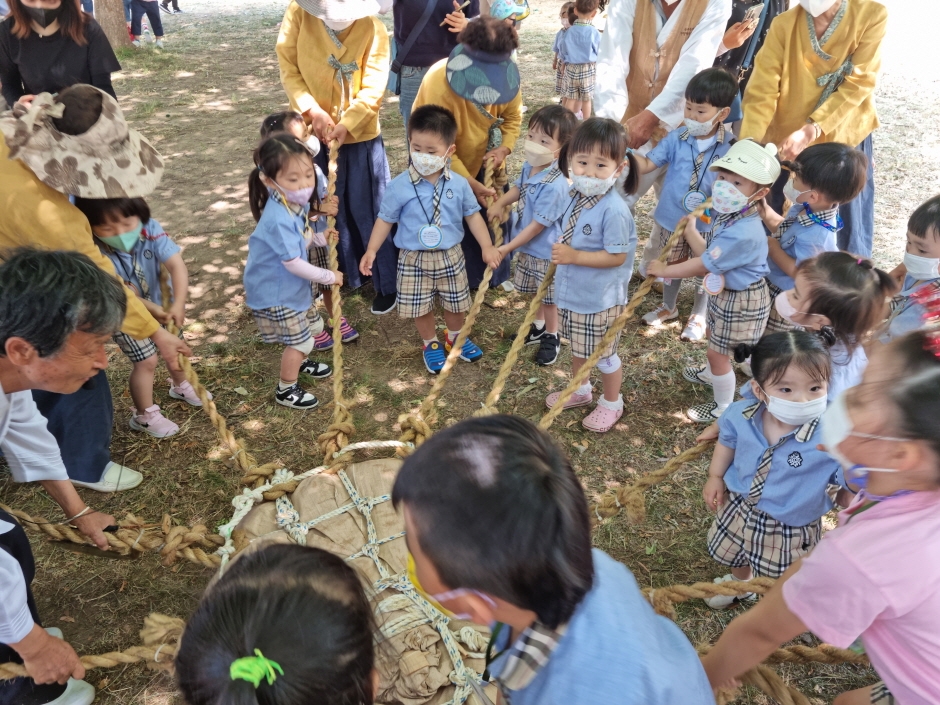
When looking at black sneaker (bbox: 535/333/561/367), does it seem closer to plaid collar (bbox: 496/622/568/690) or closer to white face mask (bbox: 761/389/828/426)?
white face mask (bbox: 761/389/828/426)

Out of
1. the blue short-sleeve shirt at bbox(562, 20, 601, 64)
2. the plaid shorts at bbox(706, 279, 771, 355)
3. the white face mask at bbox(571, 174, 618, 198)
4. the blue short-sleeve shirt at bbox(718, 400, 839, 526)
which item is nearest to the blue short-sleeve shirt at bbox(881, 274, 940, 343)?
the blue short-sleeve shirt at bbox(718, 400, 839, 526)

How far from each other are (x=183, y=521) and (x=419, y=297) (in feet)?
5.55

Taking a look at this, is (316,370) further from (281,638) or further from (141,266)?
(281,638)

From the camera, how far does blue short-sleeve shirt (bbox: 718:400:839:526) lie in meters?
2.11

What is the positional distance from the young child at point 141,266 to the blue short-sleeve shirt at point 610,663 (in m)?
2.53

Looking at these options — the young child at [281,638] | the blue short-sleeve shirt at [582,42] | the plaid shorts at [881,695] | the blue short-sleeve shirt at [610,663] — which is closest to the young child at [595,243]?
the plaid shorts at [881,695]

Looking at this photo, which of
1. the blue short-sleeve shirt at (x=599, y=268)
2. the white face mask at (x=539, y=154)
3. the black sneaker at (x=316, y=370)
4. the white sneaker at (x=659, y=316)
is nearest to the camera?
the blue short-sleeve shirt at (x=599, y=268)

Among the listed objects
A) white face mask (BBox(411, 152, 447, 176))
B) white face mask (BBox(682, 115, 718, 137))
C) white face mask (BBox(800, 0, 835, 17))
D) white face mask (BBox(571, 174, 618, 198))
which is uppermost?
white face mask (BBox(800, 0, 835, 17))

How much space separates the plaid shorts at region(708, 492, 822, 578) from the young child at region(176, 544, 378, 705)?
5.08 feet

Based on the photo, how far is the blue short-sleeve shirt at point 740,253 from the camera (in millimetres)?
3064

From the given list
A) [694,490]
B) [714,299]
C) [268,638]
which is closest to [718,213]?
[714,299]

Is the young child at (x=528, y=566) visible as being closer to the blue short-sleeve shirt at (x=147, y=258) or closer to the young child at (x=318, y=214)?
the blue short-sleeve shirt at (x=147, y=258)

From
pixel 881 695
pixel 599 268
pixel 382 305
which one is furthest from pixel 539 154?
pixel 881 695

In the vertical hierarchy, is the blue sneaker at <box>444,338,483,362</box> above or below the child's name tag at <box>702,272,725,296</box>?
below
